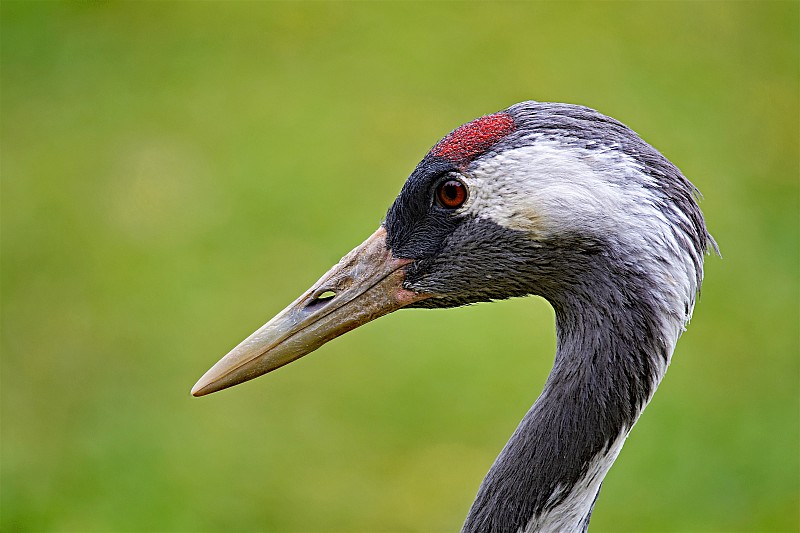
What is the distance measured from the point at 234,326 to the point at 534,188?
13.9ft

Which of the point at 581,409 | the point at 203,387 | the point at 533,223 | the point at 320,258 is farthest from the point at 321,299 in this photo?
the point at 320,258

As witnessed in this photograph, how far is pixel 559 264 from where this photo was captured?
2551 mm

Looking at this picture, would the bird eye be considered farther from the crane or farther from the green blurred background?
the green blurred background

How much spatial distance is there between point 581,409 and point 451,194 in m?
0.67

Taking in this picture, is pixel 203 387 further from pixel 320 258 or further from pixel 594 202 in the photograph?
pixel 320 258

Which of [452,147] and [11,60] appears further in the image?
[11,60]

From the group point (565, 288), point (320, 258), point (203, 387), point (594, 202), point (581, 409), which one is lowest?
point (203, 387)

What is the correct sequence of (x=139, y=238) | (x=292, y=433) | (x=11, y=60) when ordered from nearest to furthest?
(x=292, y=433) → (x=139, y=238) → (x=11, y=60)

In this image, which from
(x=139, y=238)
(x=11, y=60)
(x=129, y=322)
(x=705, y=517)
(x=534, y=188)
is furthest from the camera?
(x=11, y=60)

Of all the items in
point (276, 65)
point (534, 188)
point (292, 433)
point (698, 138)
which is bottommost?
point (292, 433)

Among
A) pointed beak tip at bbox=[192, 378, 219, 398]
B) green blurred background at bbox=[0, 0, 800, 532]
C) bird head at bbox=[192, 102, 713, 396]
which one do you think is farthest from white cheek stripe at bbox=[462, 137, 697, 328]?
green blurred background at bbox=[0, 0, 800, 532]

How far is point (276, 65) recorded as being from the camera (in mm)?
8445

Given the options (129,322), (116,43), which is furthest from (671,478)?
(116,43)

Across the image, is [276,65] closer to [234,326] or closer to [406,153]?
[406,153]
